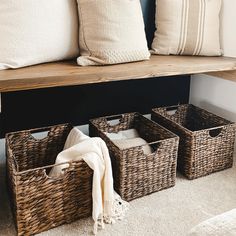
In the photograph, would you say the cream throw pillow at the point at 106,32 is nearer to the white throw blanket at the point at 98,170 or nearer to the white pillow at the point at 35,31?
the white pillow at the point at 35,31

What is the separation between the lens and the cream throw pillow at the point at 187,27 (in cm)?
174

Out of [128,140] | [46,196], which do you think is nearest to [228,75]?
[128,140]

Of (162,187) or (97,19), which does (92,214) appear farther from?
(97,19)

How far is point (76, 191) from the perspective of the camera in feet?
4.27

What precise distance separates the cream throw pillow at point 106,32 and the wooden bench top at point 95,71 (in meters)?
0.05

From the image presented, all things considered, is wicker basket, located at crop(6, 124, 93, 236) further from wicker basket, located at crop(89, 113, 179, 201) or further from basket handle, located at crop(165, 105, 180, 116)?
basket handle, located at crop(165, 105, 180, 116)

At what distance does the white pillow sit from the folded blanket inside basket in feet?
1.69

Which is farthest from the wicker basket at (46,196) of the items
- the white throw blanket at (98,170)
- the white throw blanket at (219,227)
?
the white throw blanket at (219,227)

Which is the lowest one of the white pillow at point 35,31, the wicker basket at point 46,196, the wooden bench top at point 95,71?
the wicker basket at point 46,196

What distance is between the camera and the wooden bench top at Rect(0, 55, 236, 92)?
3.97 feet

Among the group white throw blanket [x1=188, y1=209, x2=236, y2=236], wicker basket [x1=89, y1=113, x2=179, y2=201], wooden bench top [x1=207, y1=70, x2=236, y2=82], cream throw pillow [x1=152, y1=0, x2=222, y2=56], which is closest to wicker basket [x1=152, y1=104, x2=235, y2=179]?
wicker basket [x1=89, y1=113, x2=179, y2=201]

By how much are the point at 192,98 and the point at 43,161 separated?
3.70ft

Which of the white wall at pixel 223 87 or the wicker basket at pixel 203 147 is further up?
the white wall at pixel 223 87

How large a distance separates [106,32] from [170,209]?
839 millimetres
